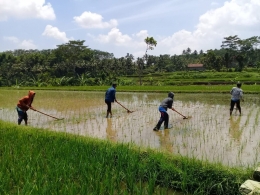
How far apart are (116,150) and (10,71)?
4848cm

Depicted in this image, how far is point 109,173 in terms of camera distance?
3.80m

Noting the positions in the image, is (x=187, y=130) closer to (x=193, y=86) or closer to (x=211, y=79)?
(x=193, y=86)

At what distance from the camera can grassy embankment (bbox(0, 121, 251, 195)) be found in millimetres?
3447

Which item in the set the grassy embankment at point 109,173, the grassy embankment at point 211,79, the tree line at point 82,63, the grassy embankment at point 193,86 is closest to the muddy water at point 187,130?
the grassy embankment at point 109,173

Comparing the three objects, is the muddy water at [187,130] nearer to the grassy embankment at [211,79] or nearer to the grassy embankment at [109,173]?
the grassy embankment at [109,173]

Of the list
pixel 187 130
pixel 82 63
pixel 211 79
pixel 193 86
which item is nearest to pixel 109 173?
pixel 187 130

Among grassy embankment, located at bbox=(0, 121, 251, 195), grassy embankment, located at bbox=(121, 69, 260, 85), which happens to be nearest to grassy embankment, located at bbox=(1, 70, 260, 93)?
grassy embankment, located at bbox=(121, 69, 260, 85)

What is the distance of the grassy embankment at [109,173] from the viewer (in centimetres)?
345

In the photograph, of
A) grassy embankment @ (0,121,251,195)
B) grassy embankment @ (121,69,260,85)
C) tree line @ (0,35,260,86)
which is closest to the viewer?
grassy embankment @ (0,121,251,195)

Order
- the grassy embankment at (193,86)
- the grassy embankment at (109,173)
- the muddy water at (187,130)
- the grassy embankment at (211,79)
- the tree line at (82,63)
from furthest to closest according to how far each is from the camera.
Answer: the tree line at (82,63) → the grassy embankment at (211,79) → the grassy embankment at (193,86) → the muddy water at (187,130) → the grassy embankment at (109,173)

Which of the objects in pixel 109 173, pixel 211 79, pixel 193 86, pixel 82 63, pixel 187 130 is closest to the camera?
pixel 109 173

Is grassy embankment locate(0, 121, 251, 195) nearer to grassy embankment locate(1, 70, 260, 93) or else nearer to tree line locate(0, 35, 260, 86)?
grassy embankment locate(1, 70, 260, 93)

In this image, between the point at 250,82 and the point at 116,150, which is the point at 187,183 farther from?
the point at 250,82

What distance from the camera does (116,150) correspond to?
15.6 ft
